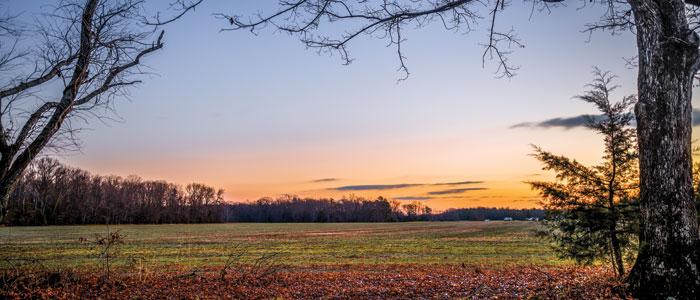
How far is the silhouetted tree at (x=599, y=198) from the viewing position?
1012cm

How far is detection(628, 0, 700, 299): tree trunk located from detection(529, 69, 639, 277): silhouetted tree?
14.1 feet

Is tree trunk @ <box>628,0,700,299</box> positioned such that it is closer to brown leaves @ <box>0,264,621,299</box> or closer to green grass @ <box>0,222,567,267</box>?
brown leaves @ <box>0,264,621,299</box>

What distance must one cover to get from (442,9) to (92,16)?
6.52 metres

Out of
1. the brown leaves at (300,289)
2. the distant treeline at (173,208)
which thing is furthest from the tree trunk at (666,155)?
the distant treeline at (173,208)

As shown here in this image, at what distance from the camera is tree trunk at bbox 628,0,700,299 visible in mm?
5785

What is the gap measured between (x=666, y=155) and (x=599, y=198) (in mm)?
5021

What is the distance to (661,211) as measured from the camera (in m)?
5.86

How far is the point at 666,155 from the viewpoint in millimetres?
5906

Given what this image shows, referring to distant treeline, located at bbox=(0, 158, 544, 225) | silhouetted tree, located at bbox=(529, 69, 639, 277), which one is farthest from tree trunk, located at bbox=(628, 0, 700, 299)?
distant treeline, located at bbox=(0, 158, 544, 225)

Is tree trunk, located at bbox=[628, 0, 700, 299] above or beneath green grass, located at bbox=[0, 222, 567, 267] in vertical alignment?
above

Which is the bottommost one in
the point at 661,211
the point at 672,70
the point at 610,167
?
the point at 661,211

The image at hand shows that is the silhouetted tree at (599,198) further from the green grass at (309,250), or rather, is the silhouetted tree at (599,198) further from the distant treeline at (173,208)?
the distant treeline at (173,208)

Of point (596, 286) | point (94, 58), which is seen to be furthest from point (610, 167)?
point (94, 58)

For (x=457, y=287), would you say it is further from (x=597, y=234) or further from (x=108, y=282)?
(x=108, y=282)
